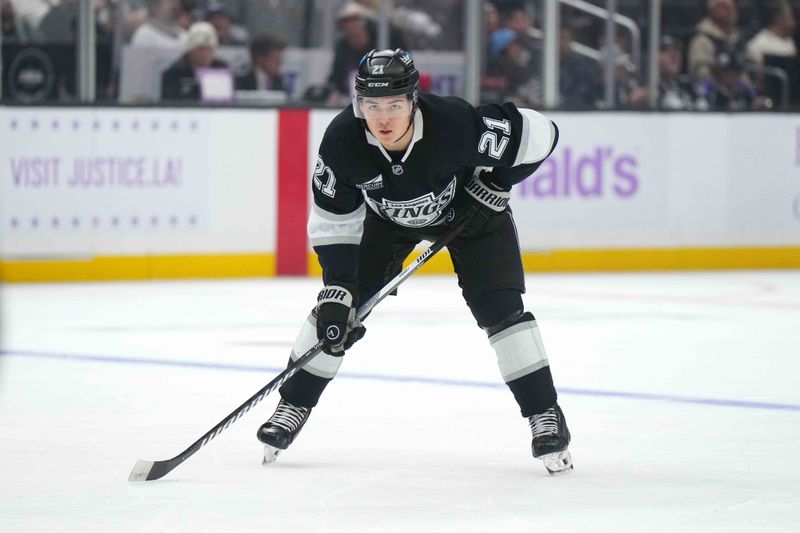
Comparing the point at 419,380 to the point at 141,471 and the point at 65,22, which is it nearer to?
the point at 141,471

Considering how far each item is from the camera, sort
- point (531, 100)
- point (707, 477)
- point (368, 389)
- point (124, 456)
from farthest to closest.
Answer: point (531, 100) < point (368, 389) < point (124, 456) < point (707, 477)

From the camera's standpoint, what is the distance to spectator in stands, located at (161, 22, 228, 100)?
8.75 m

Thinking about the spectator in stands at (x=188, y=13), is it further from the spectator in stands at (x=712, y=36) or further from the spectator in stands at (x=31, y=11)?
the spectator in stands at (x=712, y=36)

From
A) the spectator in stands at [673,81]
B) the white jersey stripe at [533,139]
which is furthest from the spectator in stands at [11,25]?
the white jersey stripe at [533,139]

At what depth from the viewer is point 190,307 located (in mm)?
7426

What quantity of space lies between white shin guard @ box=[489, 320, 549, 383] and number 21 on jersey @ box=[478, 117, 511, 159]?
0.42 metres

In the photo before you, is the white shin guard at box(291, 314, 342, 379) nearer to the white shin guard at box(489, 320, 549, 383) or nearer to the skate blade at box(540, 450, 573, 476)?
the white shin guard at box(489, 320, 549, 383)

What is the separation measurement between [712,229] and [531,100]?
137 centimetres

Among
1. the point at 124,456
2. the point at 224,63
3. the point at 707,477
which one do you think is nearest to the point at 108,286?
the point at 224,63

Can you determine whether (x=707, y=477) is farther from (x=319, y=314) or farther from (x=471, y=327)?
(x=471, y=327)

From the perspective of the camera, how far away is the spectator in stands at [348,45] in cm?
909

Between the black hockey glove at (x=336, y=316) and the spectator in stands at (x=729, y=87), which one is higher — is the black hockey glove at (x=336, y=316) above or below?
below

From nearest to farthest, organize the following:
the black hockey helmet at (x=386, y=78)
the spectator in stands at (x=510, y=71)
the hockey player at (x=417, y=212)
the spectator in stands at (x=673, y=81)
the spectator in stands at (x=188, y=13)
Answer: the black hockey helmet at (x=386, y=78) < the hockey player at (x=417, y=212) < the spectator in stands at (x=188, y=13) < the spectator in stands at (x=510, y=71) < the spectator in stands at (x=673, y=81)

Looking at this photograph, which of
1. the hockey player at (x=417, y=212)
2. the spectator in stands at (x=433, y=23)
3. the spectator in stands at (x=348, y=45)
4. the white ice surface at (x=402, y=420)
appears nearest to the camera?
the white ice surface at (x=402, y=420)
